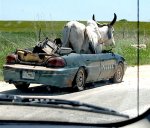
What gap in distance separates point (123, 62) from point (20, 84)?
0.96 m

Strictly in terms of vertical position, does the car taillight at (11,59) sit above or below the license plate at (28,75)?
above

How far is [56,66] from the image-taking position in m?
3.28

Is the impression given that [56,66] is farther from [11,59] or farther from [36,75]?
[11,59]

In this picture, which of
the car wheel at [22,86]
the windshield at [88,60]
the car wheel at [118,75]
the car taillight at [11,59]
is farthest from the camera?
the car taillight at [11,59]

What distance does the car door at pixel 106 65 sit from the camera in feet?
9.04

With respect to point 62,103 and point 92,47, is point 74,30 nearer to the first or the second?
point 92,47

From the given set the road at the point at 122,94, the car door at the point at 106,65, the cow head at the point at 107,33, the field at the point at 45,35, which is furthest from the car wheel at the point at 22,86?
the cow head at the point at 107,33

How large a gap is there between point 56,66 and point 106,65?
0.46 metres

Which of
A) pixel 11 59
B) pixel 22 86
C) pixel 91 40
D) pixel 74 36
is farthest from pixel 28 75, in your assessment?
pixel 91 40

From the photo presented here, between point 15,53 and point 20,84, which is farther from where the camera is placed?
point 20,84

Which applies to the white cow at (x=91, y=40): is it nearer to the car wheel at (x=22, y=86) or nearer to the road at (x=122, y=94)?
the road at (x=122, y=94)

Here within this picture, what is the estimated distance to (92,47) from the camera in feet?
8.21

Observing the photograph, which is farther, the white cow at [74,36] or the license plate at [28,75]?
the license plate at [28,75]
